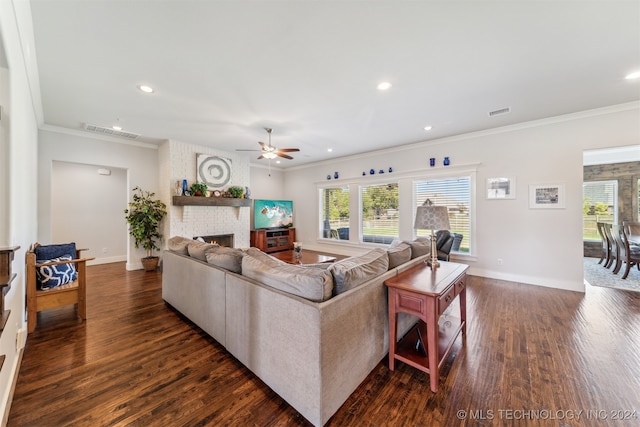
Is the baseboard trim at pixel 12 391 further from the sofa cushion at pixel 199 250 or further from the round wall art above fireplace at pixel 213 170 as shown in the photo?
the round wall art above fireplace at pixel 213 170

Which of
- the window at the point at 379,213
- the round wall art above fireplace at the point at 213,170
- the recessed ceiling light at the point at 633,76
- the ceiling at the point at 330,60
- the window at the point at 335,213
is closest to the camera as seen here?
the ceiling at the point at 330,60

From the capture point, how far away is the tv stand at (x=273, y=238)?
261 inches

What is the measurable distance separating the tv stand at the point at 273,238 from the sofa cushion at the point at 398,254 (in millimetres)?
4728

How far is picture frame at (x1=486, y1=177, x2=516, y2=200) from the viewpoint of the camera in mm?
4180

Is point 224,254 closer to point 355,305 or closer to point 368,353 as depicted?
point 355,305

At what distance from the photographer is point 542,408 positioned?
1.56 m

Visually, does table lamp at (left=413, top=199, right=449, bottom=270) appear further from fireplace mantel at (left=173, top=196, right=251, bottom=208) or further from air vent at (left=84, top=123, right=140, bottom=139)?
air vent at (left=84, top=123, right=140, bottom=139)

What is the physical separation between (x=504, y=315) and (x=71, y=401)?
415cm

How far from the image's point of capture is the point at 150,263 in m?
4.89

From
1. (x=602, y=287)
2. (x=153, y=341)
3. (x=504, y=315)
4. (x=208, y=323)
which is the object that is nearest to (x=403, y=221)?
(x=504, y=315)

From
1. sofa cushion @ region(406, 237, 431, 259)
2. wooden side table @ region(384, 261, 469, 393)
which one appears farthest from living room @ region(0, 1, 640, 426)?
wooden side table @ region(384, 261, 469, 393)

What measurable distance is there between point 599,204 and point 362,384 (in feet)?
27.0

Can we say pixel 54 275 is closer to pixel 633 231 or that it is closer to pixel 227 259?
pixel 227 259

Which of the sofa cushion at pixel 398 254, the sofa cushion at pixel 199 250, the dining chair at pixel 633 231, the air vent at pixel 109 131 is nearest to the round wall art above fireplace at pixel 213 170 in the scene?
the air vent at pixel 109 131
